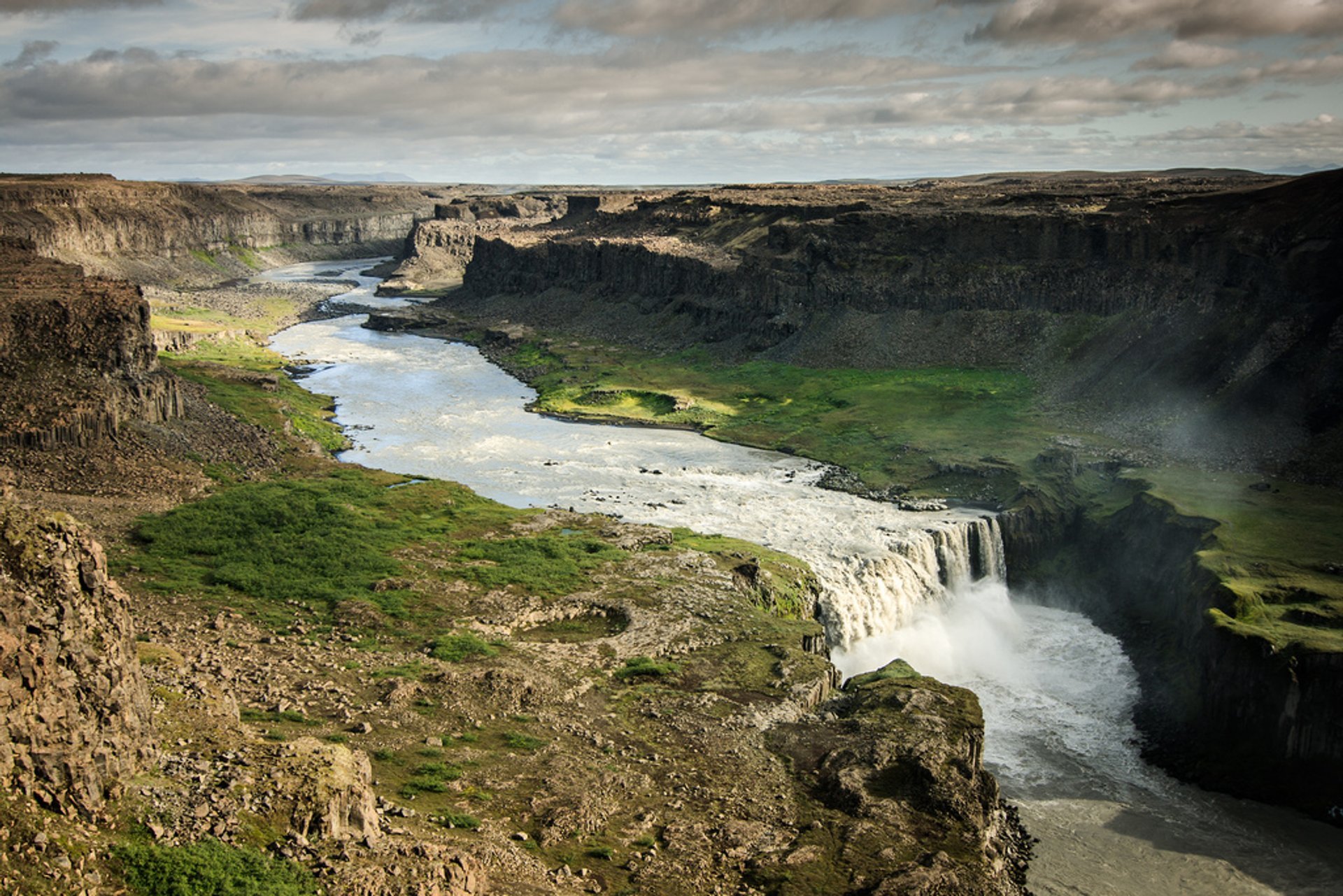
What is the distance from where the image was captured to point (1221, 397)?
76500 mm

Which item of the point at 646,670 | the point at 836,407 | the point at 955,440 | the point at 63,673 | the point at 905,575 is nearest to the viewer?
the point at 63,673

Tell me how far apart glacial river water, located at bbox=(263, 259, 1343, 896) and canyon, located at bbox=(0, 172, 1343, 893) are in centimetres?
211

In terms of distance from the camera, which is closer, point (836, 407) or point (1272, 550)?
point (1272, 550)

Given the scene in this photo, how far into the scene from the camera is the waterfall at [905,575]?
56.5 metres

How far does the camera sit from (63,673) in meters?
24.0

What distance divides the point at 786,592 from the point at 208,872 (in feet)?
115

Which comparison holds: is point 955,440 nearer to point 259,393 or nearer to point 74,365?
point 259,393

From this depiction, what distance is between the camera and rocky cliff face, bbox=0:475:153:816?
886 inches

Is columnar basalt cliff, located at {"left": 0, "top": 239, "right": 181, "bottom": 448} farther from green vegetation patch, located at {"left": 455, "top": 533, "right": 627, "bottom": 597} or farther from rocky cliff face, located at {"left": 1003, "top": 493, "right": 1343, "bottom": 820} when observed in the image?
rocky cliff face, located at {"left": 1003, "top": 493, "right": 1343, "bottom": 820}

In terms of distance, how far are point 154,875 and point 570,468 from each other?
193ft

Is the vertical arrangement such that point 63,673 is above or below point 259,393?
above

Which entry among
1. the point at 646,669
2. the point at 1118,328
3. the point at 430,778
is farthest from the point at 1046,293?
the point at 430,778

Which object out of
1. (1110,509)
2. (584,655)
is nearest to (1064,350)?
(1110,509)

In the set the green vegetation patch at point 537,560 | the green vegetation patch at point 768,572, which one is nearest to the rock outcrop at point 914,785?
the green vegetation patch at point 768,572
